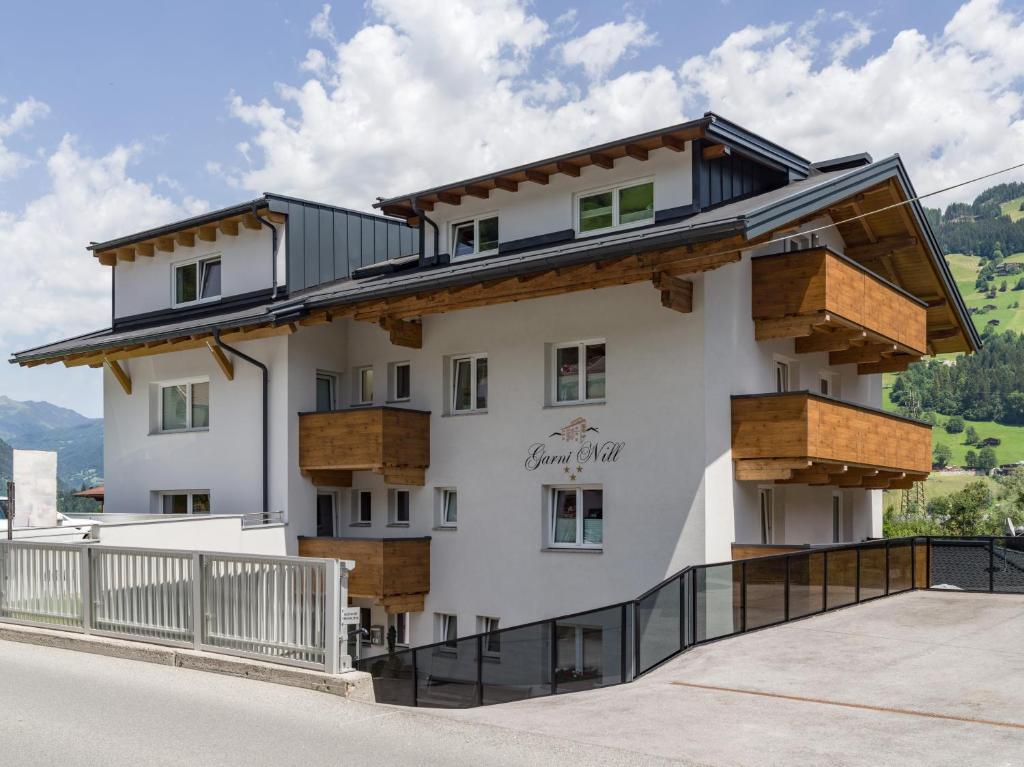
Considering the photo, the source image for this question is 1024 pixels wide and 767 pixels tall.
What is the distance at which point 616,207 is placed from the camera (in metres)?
20.8

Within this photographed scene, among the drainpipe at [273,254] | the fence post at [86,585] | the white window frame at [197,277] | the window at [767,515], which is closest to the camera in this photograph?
the fence post at [86,585]

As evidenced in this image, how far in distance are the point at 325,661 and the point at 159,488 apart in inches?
628

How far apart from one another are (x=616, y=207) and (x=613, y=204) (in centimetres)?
9

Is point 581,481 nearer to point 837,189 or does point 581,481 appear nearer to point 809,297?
point 809,297

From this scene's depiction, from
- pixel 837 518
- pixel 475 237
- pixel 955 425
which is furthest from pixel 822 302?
pixel 955 425

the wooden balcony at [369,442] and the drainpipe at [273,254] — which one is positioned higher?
the drainpipe at [273,254]

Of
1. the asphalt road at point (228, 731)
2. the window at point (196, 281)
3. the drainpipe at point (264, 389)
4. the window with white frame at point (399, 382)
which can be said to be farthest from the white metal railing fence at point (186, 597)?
the window at point (196, 281)

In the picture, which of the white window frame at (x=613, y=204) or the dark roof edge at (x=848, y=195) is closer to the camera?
the dark roof edge at (x=848, y=195)

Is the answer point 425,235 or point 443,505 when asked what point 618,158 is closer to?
point 425,235

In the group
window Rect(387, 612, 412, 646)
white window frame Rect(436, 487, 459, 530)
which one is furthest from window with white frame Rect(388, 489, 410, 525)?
window Rect(387, 612, 412, 646)

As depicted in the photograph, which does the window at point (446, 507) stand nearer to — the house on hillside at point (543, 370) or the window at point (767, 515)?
the house on hillside at point (543, 370)

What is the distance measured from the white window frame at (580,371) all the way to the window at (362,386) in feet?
16.6

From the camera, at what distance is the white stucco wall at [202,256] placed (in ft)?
82.0

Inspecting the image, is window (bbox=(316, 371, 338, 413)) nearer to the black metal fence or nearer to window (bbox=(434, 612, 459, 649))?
window (bbox=(434, 612, 459, 649))
